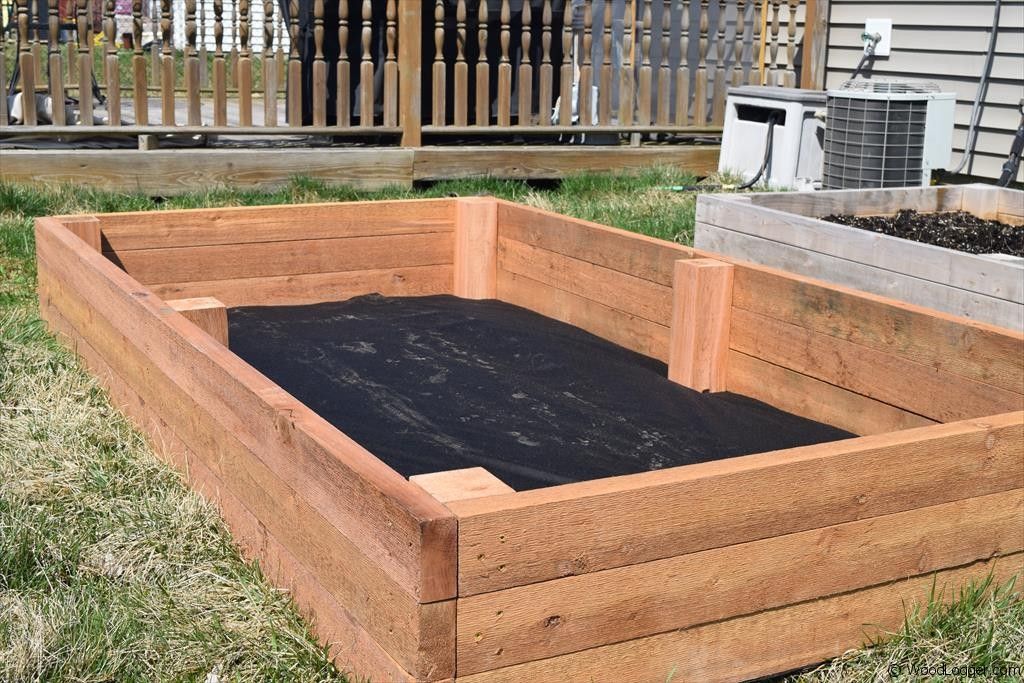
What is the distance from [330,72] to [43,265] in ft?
13.8

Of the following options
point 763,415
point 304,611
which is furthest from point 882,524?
point 763,415

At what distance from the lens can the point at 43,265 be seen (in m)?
4.52

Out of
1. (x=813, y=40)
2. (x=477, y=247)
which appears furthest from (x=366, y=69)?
(x=813, y=40)

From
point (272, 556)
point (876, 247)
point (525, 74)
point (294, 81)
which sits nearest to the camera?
point (272, 556)

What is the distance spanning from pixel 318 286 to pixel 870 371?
2.42m

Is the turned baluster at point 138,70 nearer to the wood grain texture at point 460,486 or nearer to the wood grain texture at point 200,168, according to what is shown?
the wood grain texture at point 200,168

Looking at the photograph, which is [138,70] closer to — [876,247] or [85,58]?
[85,58]

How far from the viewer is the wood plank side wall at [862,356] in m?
3.02

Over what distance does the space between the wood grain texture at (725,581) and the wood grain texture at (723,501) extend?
0.07 feet

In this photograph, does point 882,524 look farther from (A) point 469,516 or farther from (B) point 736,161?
(B) point 736,161

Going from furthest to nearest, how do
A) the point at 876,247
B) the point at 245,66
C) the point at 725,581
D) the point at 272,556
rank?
the point at 245,66 → the point at 876,247 → the point at 272,556 → the point at 725,581

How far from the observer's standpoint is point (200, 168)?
7062mm

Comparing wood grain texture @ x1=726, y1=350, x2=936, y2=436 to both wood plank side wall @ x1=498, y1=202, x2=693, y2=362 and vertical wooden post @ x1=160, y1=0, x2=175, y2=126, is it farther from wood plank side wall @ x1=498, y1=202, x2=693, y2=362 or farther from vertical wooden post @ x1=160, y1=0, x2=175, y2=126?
vertical wooden post @ x1=160, y1=0, x2=175, y2=126

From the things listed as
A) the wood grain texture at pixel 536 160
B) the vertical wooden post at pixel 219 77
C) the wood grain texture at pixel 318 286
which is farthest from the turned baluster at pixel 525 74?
the wood grain texture at pixel 318 286
